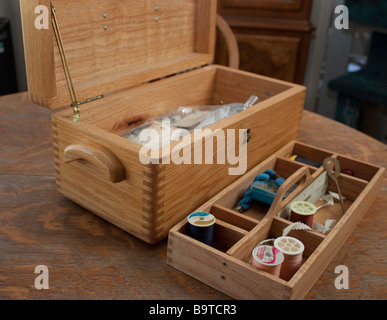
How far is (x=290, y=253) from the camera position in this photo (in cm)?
84

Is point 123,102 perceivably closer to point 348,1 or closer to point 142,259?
point 142,259

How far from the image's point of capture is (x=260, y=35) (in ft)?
9.05

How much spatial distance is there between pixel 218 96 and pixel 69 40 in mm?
622

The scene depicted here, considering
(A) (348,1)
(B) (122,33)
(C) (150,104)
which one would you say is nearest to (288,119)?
(C) (150,104)

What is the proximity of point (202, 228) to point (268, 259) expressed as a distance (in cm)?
15

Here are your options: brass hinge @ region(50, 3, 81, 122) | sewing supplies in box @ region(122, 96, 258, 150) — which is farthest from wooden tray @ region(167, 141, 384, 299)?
brass hinge @ region(50, 3, 81, 122)

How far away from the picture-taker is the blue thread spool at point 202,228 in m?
0.90

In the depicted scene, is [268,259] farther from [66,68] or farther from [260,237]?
[66,68]

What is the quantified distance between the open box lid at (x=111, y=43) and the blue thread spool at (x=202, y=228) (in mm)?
442

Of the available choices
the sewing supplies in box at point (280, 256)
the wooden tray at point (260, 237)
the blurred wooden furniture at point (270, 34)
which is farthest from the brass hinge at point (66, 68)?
the blurred wooden furniture at point (270, 34)

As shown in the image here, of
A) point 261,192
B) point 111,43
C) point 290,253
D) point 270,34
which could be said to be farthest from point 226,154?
point 270,34

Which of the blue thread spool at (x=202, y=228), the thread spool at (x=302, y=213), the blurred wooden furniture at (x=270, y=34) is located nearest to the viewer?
the blue thread spool at (x=202, y=228)

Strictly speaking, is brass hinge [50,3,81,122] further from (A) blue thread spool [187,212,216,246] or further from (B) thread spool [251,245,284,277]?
(B) thread spool [251,245,284,277]

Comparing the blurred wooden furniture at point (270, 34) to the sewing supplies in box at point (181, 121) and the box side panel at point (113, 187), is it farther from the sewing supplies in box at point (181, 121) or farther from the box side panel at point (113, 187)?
the box side panel at point (113, 187)
